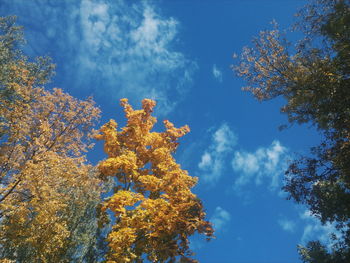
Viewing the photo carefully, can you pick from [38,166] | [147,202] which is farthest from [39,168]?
[147,202]

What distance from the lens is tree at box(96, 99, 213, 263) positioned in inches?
466

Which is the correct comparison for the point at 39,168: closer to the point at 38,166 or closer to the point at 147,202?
the point at 38,166

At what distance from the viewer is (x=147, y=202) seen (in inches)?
476

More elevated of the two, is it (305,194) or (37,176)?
(305,194)

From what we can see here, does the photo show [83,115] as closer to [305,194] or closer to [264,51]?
[264,51]

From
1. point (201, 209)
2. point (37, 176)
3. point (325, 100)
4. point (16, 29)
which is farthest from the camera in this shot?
point (16, 29)

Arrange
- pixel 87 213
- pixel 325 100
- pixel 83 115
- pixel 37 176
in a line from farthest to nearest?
1. pixel 87 213
2. pixel 83 115
3. pixel 37 176
4. pixel 325 100

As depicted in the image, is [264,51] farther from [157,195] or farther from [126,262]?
[126,262]

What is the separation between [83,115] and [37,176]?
17.9 feet

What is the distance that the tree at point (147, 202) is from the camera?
11836 millimetres

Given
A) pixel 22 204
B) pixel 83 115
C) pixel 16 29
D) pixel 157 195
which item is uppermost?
pixel 16 29

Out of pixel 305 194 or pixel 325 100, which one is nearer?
pixel 325 100

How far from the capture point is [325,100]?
10789 mm

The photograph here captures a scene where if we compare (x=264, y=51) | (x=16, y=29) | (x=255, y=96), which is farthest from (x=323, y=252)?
(x=16, y=29)
